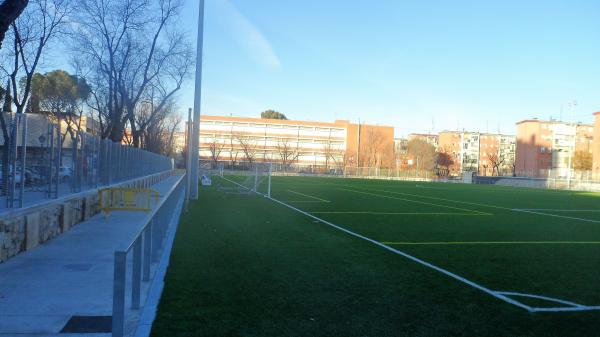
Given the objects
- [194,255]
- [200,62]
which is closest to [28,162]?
[194,255]

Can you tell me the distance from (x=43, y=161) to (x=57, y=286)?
4924mm

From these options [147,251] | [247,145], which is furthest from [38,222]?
[247,145]

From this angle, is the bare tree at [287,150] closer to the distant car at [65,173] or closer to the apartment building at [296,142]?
the apartment building at [296,142]

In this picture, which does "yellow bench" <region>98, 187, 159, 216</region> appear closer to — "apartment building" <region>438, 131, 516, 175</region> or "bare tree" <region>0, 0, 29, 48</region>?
"bare tree" <region>0, 0, 29, 48</region>

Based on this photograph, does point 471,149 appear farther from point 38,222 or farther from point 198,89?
point 38,222

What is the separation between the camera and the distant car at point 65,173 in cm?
1250

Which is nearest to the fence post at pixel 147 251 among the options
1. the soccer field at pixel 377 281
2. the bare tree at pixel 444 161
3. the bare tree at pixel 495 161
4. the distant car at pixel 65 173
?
the soccer field at pixel 377 281

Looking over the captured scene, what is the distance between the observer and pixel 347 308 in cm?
643

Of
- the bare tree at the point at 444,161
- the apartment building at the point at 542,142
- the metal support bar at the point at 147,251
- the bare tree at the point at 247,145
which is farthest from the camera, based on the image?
the bare tree at the point at 444,161

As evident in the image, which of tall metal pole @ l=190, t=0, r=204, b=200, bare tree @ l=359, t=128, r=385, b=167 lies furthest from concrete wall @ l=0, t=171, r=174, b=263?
bare tree @ l=359, t=128, r=385, b=167

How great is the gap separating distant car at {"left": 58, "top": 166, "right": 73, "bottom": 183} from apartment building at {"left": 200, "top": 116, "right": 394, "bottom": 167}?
91.7 metres

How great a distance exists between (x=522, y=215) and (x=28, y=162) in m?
17.9

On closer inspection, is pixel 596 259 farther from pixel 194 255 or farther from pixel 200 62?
pixel 200 62

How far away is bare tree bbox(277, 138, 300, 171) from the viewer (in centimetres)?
10700
